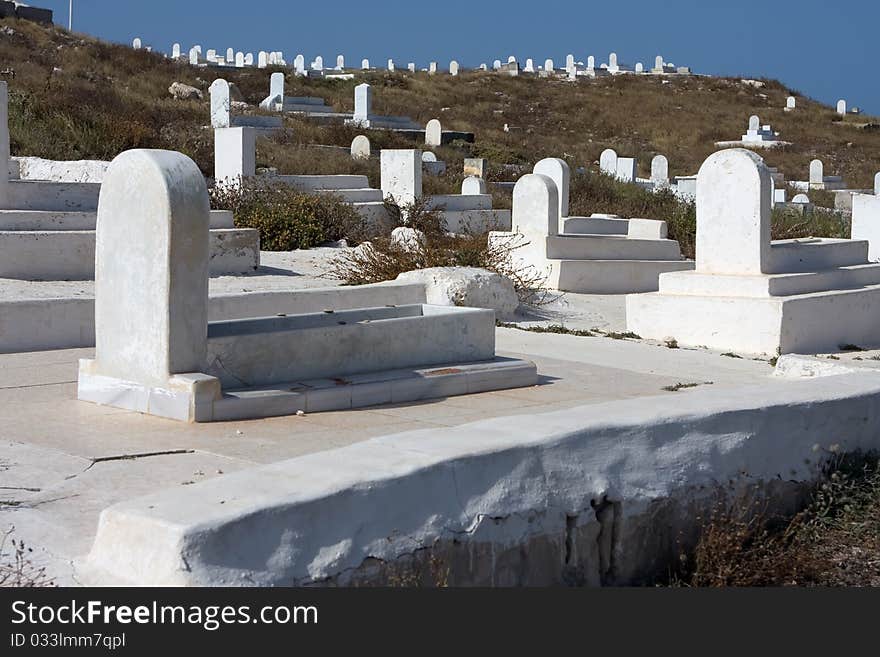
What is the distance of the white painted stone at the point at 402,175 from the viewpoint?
71.6ft

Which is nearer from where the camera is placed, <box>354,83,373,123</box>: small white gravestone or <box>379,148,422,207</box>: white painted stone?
<box>379,148,422,207</box>: white painted stone

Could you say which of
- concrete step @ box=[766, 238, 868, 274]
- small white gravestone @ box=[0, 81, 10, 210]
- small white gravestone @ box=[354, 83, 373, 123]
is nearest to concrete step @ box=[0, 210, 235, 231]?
small white gravestone @ box=[0, 81, 10, 210]

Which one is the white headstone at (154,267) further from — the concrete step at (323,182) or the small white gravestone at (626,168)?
the small white gravestone at (626,168)

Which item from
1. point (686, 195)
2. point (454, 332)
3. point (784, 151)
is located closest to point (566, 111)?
point (784, 151)

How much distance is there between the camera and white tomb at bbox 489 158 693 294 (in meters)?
15.7

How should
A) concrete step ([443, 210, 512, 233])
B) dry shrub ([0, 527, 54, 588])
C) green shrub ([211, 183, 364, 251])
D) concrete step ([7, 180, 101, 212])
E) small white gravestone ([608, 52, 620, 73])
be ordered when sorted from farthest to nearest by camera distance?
small white gravestone ([608, 52, 620, 73])
concrete step ([443, 210, 512, 233])
green shrub ([211, 183, 364, 251])
concrete step ([7, 180, 101, 212])
dry shrub ([0, 527, 54, 588])

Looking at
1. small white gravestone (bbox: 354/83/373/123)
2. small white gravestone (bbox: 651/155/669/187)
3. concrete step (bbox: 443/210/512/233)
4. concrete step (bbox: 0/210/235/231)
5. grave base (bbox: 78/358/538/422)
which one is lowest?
grave base (bbox: 78/358/538/422)

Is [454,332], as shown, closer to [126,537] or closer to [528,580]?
[528,580]

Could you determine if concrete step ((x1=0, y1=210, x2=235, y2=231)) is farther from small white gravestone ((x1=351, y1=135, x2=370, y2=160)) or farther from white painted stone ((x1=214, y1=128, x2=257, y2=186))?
small white gravestone ((x1=351, y1=135, x2=370, y2=160))

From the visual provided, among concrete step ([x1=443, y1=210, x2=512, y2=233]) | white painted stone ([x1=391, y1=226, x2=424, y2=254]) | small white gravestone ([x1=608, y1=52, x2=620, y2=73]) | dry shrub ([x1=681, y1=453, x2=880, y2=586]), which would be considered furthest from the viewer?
small white gravestone ([x1=608, y1=52, x2=620, y2=73])

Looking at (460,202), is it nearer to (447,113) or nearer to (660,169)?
(660,169)

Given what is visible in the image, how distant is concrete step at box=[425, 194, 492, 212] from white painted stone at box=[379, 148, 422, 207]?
1.18 ft

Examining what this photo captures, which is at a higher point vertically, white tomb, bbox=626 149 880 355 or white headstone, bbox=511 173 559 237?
white headstone, bbox=511 173 559 237

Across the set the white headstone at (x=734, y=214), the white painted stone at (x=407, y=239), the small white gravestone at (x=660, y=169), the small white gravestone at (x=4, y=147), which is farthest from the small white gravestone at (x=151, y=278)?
the small white gravestone at (x=660, y=169)
